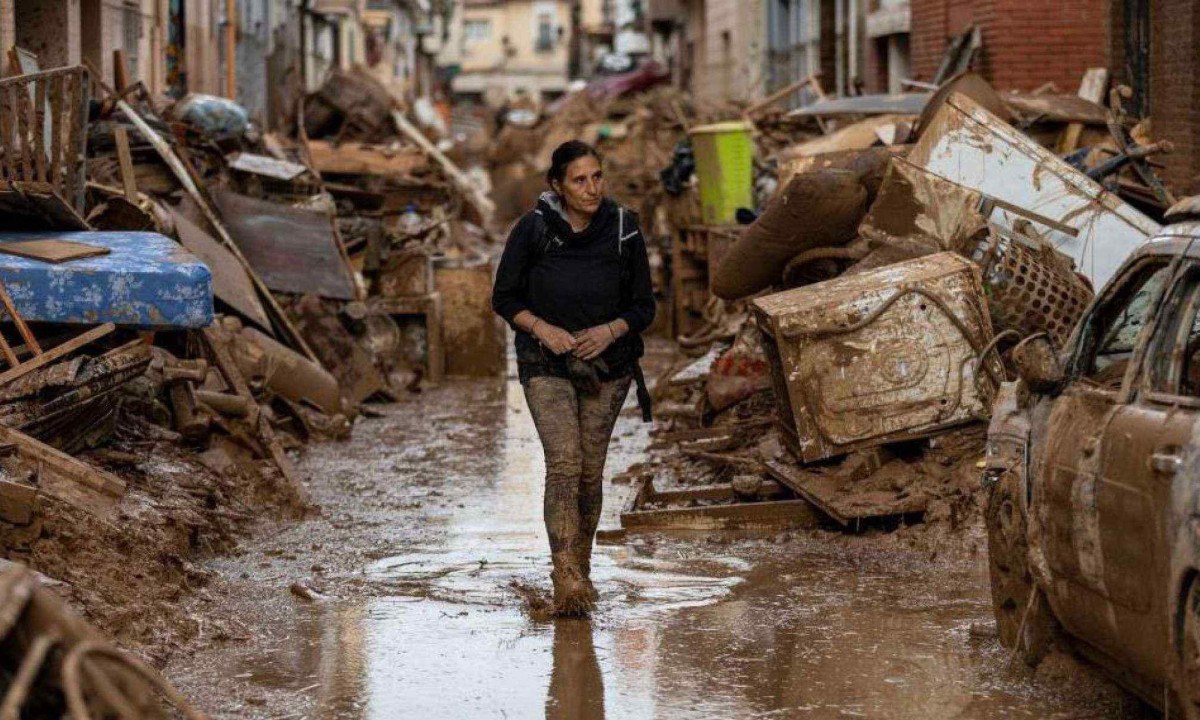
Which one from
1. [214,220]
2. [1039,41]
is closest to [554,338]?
[214,220]

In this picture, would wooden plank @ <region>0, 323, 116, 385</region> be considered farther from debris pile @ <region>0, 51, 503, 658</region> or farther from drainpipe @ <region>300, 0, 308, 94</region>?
drainpipe @ <region>300, 0, 308, 94</region>

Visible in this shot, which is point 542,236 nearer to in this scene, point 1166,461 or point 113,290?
point 113,290

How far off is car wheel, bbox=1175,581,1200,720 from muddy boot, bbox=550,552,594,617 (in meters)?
3.19

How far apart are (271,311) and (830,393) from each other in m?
6.57

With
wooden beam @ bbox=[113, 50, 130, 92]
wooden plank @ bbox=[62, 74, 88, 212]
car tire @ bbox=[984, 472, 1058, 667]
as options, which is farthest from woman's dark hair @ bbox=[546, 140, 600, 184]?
wooden beam @ bbox=[113, 50, 130, 92]

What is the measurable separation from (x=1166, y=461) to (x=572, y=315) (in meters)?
3.41

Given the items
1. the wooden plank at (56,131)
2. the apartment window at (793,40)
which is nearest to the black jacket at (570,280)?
the wooden plank at (56,131)

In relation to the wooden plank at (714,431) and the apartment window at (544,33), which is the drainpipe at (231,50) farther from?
the apartment window at (544,33)

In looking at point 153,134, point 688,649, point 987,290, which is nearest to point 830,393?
point 987,290

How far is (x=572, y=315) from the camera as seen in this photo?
8031mm

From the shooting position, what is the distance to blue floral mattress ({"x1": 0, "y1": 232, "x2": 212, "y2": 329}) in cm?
956

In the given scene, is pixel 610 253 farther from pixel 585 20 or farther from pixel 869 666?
pixel 585 20

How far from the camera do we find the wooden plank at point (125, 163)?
12922mm

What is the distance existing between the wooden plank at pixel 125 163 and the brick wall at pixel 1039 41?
8619 mm
